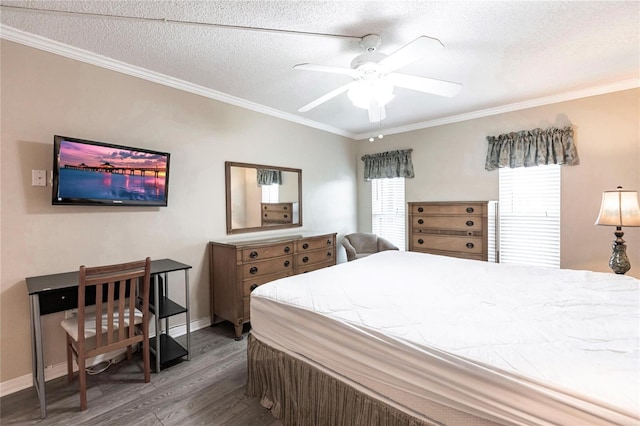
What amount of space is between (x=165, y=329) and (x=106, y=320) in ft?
2.83

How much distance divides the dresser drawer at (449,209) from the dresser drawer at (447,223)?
6 centimetres

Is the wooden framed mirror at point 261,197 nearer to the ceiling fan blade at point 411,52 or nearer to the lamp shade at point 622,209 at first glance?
the ceiling fan blade at point 411,52

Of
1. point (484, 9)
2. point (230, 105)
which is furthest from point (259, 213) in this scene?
point (484, 9)

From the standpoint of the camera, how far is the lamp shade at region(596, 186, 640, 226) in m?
2.49

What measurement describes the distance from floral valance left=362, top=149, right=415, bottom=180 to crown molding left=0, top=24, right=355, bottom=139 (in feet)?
5.70

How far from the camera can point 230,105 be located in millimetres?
3389

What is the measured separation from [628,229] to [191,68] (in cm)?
472

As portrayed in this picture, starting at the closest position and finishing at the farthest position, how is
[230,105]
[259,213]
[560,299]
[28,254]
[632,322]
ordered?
[632,322] < [560,299] < [28,254] < [230,105] < [259,213]

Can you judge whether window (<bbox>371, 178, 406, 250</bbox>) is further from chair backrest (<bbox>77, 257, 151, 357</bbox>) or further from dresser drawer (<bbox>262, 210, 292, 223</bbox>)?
chair backrest (<bbox>77, 257, 151, 357</bbox>)

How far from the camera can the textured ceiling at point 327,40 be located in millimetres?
1845

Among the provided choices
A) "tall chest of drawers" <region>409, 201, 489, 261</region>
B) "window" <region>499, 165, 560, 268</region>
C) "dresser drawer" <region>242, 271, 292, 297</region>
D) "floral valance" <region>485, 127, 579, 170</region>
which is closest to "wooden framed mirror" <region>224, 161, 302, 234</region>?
"dresser drawer" <region>242, 271, 292, 297</region>

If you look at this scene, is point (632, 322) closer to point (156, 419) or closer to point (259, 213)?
point (156, 419)

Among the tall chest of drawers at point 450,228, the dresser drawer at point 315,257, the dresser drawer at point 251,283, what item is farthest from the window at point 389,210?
the dresser drawer at point 251,283

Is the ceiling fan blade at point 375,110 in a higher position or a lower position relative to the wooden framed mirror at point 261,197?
higher
